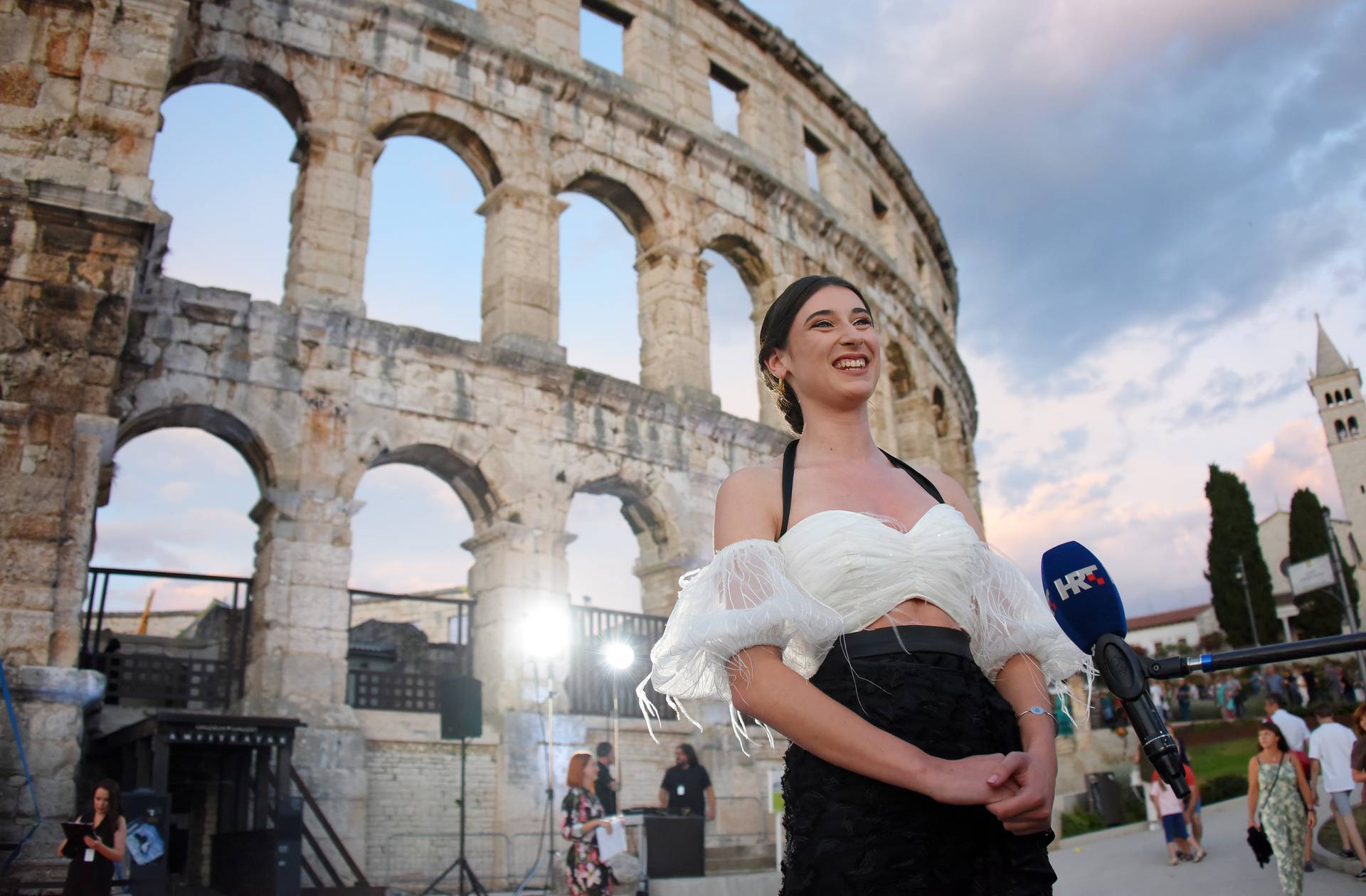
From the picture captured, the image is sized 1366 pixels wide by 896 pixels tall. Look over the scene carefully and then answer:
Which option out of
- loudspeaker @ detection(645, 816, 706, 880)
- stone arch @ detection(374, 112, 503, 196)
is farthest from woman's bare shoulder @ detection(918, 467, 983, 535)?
stone arch @ detection(374, 112, 503, 196)

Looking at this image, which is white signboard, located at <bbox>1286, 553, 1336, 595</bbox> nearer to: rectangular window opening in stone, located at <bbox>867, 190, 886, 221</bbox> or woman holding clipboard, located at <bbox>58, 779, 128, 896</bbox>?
rectangular window opening in stone, located at <bbox>867, 190, 886, 221</bbox>

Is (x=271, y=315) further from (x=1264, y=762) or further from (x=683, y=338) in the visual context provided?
(x=1264, y=762)

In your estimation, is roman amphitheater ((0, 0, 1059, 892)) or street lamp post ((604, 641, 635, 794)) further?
street lamp post ((604, 641, 635, 794))

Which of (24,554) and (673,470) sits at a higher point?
(673,470)

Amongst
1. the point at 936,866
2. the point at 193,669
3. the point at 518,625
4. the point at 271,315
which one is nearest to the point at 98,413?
the point at 271,315

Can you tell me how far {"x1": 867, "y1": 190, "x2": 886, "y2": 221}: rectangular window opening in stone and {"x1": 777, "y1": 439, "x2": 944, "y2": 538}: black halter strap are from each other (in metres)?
21.6

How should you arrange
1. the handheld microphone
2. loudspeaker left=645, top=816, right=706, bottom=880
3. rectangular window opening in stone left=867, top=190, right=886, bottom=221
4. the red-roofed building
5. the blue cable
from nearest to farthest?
1. the handheld microphone
2. the blue cable
3. loudspeaker left=645, top=816, right=706, bottom=880
4. rectangular window opening in stone left=867, top=190, right=886, bottom=221
5. the red-roofed building

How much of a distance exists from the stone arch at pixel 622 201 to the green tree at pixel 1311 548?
40010 mm

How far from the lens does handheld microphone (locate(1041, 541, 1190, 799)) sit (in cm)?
183

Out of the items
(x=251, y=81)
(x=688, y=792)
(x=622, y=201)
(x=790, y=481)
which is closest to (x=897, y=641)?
(x=790, y=481)

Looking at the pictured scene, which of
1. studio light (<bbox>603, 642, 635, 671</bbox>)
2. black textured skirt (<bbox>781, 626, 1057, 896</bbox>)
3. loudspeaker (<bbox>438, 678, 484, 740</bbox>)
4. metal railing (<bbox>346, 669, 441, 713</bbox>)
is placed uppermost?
studio light (<bbox>603, 642, 635, 671</bbox>)

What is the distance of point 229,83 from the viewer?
42.2 ft

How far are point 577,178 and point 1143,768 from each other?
1115 cm

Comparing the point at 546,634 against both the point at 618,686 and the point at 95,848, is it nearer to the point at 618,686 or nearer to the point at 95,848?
the point at 618,686
